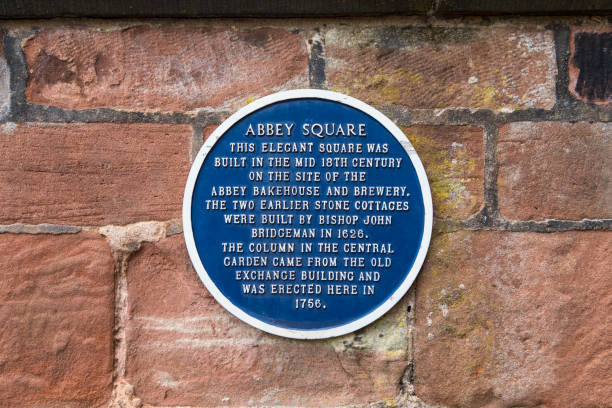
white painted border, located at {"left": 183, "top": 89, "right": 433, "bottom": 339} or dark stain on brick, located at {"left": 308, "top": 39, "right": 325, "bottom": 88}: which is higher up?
dark stain on brick, located at {"left": 308, "top": 39, "right": 325, "bottom": 88}

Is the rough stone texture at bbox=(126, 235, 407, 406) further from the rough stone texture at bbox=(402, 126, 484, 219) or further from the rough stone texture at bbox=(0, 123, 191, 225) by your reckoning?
the rough stone texture at bbox=(402, 126, 484, 219)

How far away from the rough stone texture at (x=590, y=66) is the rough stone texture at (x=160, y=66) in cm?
92

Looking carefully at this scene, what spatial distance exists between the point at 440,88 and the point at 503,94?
0.70 ft

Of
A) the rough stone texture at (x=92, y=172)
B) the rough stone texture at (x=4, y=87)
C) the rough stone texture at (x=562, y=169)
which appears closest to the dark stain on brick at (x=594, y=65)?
the rough stone texture at (x=562, y=169)

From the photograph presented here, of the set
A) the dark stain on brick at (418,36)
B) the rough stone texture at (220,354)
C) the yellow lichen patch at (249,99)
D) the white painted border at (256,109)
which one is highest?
the dark stain on brick at (418,36)

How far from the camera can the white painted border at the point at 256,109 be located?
1.56 m

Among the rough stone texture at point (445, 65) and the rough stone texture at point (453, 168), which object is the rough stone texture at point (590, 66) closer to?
the rough stone texture at point (445, 65)

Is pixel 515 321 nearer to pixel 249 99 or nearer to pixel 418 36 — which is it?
pixel 418 36

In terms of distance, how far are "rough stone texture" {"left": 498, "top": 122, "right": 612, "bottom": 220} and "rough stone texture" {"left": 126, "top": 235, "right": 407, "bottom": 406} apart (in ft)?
1.98

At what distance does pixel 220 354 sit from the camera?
5.29 ft

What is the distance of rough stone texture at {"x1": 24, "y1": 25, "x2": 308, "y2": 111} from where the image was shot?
160 centimetres

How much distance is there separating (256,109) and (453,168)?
0.70 meters

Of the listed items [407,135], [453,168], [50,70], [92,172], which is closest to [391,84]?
[407,135]

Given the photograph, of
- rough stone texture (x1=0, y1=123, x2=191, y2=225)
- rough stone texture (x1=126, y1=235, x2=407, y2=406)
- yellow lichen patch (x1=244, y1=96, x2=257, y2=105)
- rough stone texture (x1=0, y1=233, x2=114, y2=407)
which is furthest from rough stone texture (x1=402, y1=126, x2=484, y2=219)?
rough stone texture (x1=0, y1=233, x2=114, y2=407)
